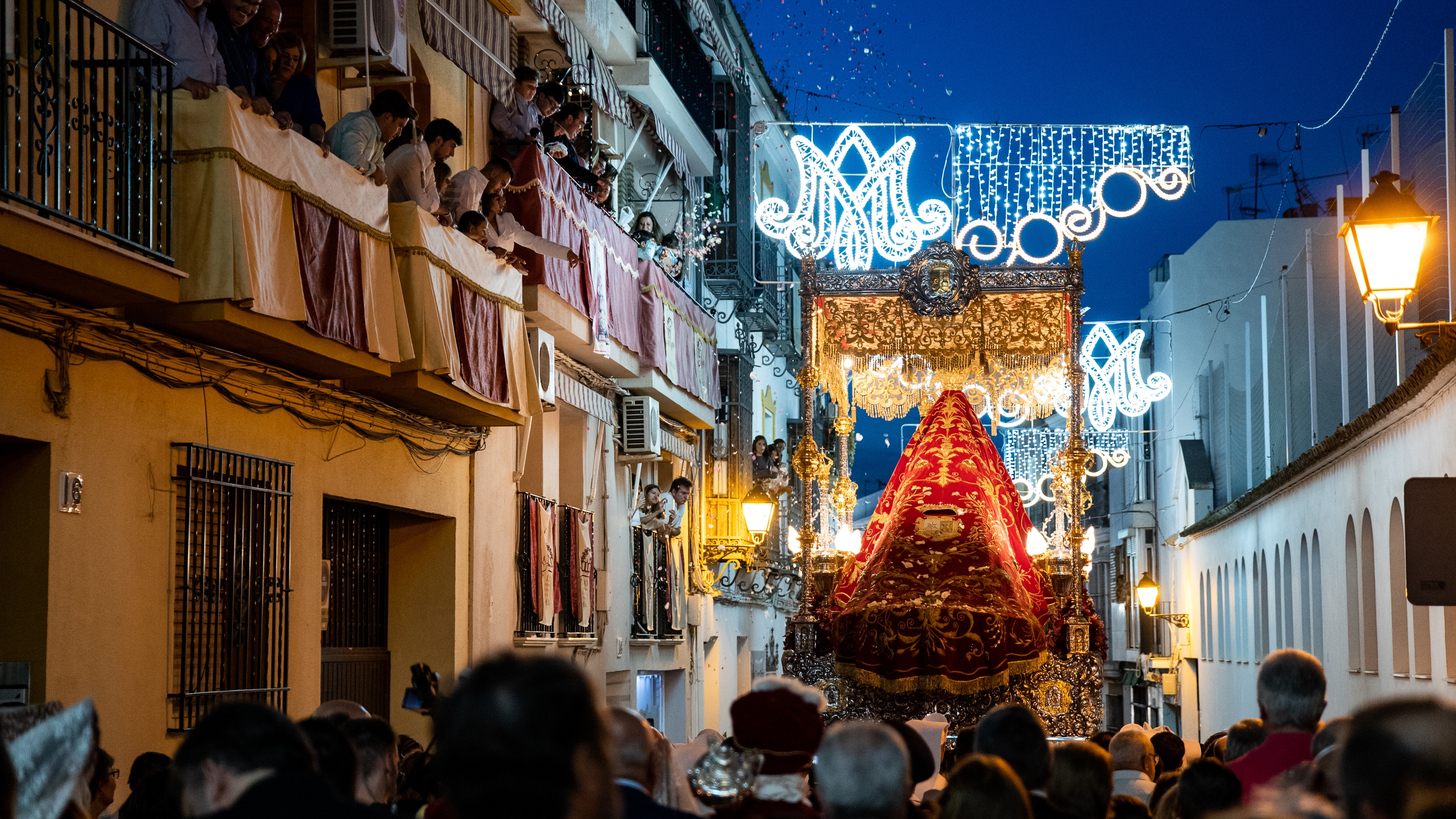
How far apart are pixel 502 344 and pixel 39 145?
234 inches

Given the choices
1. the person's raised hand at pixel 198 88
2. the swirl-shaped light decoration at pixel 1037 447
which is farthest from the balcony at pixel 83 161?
the swirl-shaped light decoration at pixel 1037 447

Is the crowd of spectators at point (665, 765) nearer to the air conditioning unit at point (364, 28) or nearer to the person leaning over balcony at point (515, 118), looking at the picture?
the air conditioning unit at point (364, 28)

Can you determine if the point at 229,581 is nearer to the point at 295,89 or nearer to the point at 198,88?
the point at 198,88

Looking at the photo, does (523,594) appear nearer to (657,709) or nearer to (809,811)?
(657,709)

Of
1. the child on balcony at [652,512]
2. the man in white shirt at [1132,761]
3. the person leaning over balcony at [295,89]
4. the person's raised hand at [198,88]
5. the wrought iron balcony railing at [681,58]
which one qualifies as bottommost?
the man in white shirt at [1132,761]

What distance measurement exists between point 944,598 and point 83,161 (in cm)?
855

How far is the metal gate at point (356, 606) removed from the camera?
43.4 feet

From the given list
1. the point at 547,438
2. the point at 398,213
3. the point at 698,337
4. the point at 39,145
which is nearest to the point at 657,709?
the point at 698,337

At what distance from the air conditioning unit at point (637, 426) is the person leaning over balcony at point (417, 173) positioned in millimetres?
7096

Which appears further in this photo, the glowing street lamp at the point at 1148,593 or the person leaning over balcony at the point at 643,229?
the glowing street lamp at the point at 1148,593

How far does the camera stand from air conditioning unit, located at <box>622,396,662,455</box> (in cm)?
1942

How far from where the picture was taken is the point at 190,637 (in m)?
9.84

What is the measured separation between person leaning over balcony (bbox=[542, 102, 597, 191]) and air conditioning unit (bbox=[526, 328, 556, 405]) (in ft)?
5.40

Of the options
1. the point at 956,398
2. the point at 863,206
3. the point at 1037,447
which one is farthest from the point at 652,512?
the point at 1037,447
